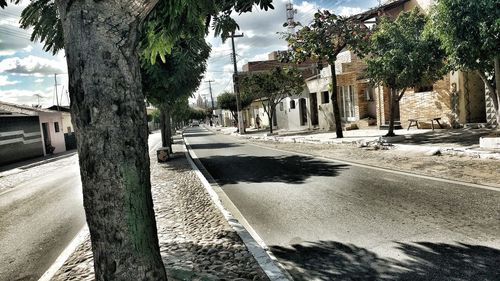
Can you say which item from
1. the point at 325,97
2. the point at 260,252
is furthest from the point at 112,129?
the point at 325,97

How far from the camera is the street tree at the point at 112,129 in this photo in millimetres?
2828

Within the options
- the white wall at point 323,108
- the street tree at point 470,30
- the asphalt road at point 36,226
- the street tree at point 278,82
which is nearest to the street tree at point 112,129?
the asphalt road at point 36,226

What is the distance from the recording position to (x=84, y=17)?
283 cm

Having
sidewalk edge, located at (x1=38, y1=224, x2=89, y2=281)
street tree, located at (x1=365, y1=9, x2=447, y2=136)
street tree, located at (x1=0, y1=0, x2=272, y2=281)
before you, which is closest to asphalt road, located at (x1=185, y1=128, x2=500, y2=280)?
street tree, located at (x1=0, y1=0, x2=272, y2=281)

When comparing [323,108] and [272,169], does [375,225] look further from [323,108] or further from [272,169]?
[323,108]

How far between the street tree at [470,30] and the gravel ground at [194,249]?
799 cm

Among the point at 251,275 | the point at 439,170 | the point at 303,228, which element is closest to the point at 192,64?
the point at 439,170

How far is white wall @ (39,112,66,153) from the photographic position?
33.7 meters

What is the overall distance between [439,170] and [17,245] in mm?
9087

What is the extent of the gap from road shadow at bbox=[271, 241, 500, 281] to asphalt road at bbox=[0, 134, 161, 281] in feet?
11.3

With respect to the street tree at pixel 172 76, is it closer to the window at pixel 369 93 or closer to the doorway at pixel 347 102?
the window at pixel 369 93

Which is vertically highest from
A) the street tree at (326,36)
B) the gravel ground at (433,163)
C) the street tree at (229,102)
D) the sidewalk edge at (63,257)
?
the street tree at (326,36)

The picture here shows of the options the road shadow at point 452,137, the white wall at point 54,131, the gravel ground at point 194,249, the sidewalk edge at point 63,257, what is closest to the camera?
the gravel ground at point 194,249

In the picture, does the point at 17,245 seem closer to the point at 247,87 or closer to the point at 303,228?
the point at 303,228
